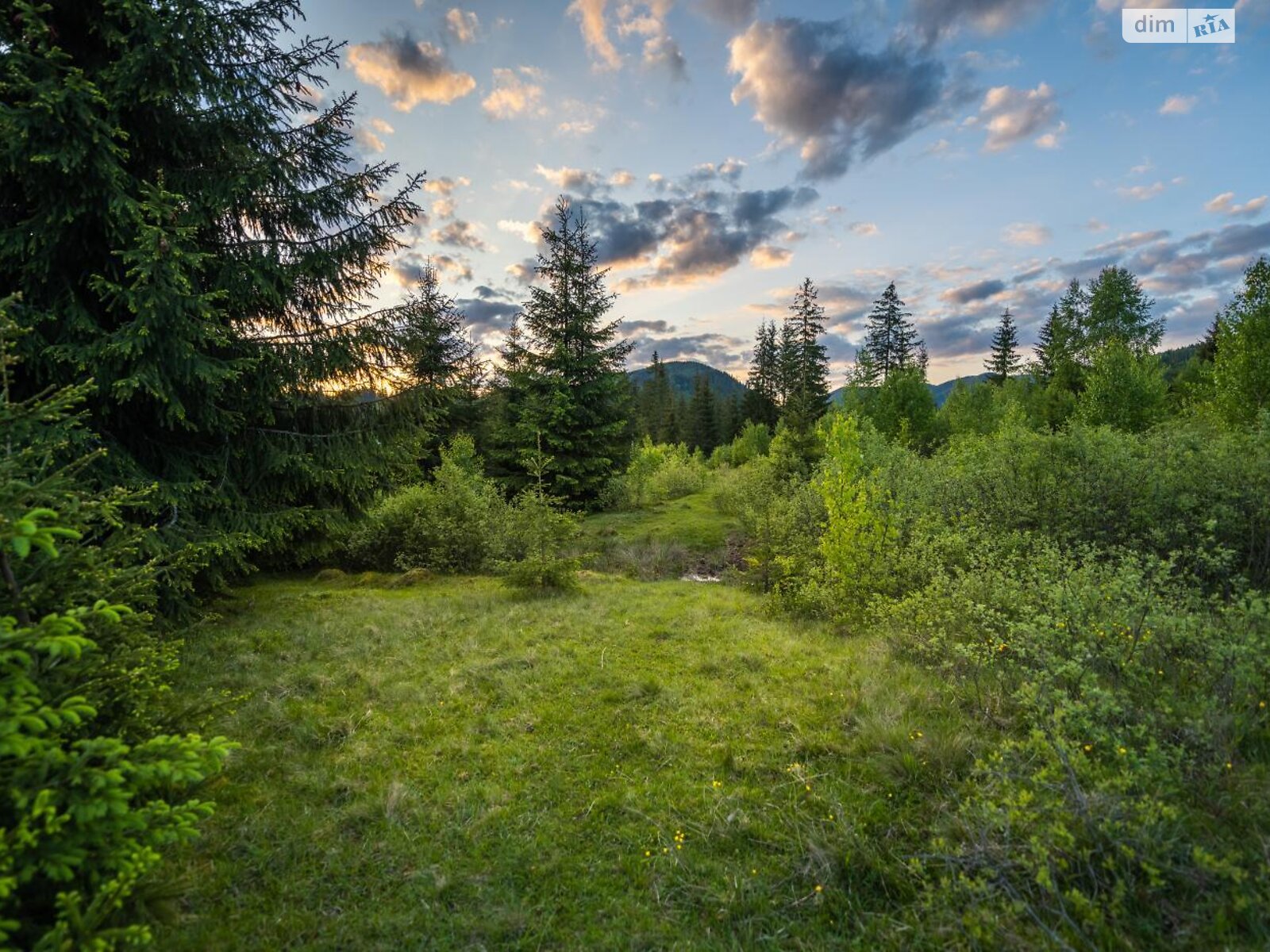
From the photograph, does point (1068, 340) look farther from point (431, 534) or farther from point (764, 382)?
point (431, 534)

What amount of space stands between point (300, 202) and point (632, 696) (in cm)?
895

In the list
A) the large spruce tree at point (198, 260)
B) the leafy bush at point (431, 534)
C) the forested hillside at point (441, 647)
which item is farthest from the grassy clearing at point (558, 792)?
the leafy bush at point (431, 534)

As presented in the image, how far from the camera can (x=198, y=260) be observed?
6.04m

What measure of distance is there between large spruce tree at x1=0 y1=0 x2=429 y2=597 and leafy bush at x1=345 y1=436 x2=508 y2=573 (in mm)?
3065

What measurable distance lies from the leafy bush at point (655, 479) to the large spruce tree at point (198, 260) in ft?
43.8

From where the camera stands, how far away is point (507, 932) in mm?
2947

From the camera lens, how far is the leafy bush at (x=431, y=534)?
41.4ft

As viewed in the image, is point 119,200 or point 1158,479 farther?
point 1158,479

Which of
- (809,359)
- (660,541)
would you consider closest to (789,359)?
(809,359)

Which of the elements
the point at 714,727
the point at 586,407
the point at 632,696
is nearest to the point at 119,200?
the point at 632,696

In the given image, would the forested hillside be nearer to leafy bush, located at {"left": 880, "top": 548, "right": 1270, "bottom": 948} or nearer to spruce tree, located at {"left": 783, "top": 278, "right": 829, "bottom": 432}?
leafy bush, located at {"left": 880, "top": 548, "right": 1270, "bottom": 948}

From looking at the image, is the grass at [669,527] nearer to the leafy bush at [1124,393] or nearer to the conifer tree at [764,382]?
the leafy bush at [1124,393]

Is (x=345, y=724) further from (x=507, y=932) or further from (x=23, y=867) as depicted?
(x=23, y=867)

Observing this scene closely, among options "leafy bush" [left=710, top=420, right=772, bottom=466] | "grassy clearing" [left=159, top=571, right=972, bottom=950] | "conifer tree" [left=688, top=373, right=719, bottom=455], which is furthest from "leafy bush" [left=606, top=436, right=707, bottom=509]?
"conifer tree" [left=688, top=373, right=719, bottom=455]
